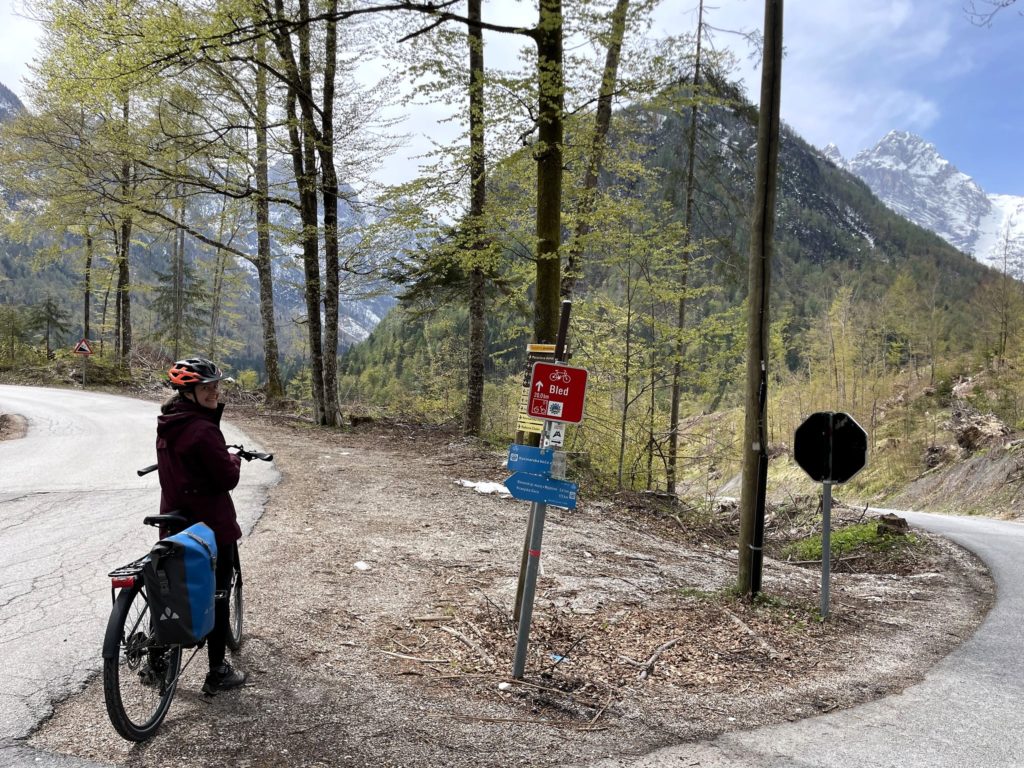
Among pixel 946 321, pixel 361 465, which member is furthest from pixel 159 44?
pixel 946 321

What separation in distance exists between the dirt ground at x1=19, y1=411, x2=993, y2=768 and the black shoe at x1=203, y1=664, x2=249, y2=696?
0.05 meters

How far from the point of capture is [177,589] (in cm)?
299

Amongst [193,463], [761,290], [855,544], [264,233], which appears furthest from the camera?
[264,233]

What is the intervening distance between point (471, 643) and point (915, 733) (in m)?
3.03

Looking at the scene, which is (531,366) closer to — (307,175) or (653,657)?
(653,657)

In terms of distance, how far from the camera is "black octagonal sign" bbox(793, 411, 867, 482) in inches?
241

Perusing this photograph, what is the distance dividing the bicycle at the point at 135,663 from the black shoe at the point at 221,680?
0.89 ft

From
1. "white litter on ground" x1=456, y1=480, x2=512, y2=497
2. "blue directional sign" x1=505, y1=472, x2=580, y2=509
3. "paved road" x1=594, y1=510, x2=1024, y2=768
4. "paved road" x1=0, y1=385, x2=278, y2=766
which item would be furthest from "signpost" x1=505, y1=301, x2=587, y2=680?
"white litter on ground" x1=456, y1=480, x2=512, y2=497

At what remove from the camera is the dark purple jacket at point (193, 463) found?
3.35 metres

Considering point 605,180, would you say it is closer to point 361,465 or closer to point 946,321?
point 361,465

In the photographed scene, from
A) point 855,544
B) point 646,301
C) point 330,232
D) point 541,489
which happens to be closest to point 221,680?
point 541,489

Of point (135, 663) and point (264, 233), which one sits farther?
point (264, 233)

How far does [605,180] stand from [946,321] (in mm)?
64146

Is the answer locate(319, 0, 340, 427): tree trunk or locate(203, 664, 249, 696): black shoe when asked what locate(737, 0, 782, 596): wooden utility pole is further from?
locate(319, 0, 340, 427): tree trunk
